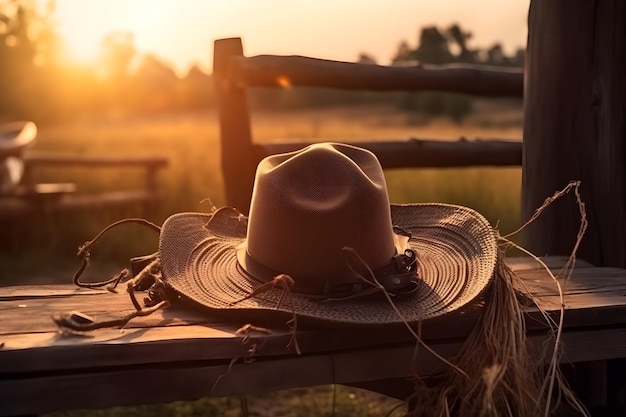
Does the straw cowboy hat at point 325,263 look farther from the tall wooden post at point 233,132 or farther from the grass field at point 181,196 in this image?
the grass field at point 181,196

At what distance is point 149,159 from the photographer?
27.5ft

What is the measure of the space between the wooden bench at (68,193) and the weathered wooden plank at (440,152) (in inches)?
181

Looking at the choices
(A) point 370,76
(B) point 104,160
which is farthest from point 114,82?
(A) point 370,76

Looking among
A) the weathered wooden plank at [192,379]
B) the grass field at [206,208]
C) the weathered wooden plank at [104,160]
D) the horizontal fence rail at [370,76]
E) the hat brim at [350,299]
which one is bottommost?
the grass field at [206,208]

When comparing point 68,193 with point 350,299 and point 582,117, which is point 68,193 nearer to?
point 582,117

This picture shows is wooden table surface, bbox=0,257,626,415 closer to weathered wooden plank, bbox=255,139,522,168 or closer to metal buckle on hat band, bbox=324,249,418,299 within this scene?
metal buckle on hat band, bbox=324,249,418,299

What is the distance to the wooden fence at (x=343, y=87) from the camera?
10.0 feet

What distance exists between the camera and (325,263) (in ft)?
6.13

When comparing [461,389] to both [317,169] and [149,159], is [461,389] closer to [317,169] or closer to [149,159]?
[317,169]

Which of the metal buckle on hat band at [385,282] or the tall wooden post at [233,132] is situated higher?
the tall wooden post at [233,132]

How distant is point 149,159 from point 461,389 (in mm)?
6941

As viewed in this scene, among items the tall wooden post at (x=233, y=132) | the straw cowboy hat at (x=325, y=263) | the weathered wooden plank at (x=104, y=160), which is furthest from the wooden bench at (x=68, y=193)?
the straw cowboy hat at (x=325, y=263)

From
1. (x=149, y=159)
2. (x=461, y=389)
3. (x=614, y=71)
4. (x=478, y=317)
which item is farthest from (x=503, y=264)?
(x=149, y=159)

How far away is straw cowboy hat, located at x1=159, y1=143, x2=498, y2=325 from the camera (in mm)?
1812
